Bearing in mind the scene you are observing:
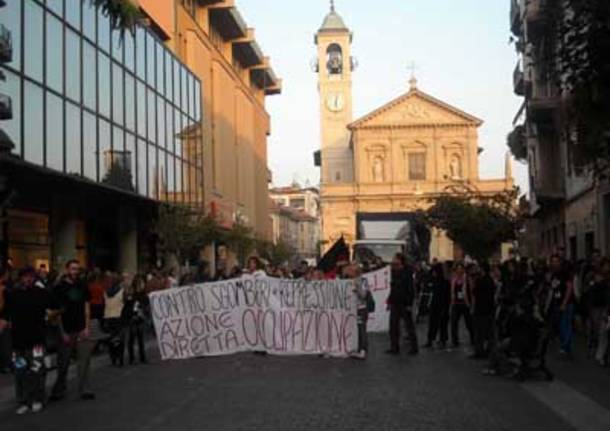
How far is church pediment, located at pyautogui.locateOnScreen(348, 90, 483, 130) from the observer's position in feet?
359

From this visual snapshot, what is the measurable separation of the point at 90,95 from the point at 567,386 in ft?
61.4

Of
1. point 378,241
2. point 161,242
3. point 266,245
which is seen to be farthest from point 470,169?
point 161,242

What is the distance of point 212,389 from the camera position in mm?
14453

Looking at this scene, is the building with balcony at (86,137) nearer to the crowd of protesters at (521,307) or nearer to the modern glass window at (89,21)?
the modern glass window at (89,21)

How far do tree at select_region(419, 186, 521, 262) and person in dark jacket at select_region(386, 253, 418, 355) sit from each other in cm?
3997

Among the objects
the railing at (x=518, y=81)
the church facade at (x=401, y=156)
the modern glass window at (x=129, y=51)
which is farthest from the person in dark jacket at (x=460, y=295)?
the church facade at (x=401, y=156)

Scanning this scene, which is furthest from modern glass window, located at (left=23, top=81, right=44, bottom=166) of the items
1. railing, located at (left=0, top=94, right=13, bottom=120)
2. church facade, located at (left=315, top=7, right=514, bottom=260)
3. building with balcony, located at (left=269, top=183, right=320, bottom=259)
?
building with balcony, located at (left=269, top=183, right=320, bottom=259)

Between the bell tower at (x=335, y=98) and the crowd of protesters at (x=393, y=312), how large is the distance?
9585cm

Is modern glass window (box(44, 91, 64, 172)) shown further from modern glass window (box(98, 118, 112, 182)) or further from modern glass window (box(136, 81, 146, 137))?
modern glass window (box(136, 81, 146, 137))

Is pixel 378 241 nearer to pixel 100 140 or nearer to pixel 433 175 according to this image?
pixel 100 140

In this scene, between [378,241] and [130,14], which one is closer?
[130,14]

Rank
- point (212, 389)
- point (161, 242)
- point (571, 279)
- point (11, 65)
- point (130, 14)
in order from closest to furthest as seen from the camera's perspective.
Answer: point (130, 14), point (212, 389), point (571, 279), point (11, 65), point (161, 242)

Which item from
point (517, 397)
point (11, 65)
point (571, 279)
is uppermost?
point (11, 65)

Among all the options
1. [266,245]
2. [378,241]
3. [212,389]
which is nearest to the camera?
[212,389]
